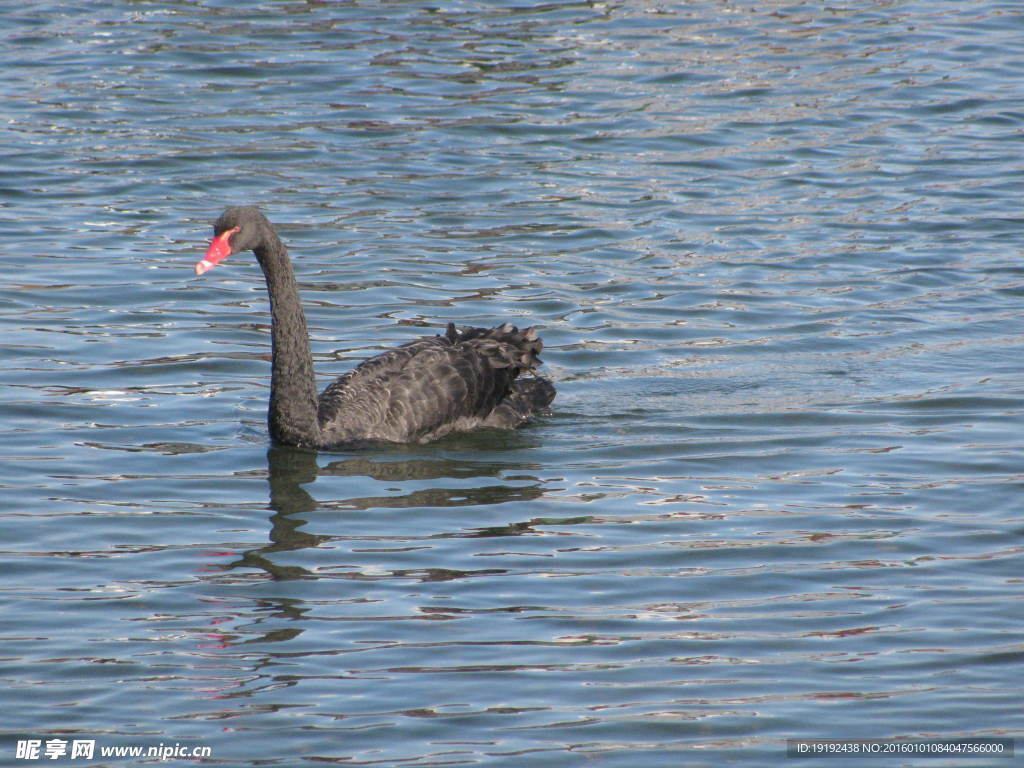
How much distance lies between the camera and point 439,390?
969 cm

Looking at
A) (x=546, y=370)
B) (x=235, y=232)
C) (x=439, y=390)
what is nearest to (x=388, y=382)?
(x=439, y=390)

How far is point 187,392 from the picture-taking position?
10.4 m

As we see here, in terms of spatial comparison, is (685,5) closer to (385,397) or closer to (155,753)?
(385,397)

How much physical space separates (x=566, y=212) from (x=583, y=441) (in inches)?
210

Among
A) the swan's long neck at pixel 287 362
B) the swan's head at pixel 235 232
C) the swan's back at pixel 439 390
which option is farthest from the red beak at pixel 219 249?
the swan's back at pixel 439 390

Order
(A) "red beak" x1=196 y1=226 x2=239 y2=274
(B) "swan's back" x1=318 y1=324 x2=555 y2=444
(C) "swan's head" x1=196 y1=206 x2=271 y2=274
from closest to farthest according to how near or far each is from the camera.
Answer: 1. (A) "red beak" x1=196 y1=226 x2=239 y2=274
2. (C) "swan's head" x1=196 y1=206 x2=271 y2=274
3. (B) "swan's back" x1=318 y1=324 x2=555 y2=444

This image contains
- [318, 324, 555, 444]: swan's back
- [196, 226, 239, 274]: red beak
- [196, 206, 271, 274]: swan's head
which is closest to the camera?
[196, 226, 239, 274]: red beak

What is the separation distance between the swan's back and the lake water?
194 mm

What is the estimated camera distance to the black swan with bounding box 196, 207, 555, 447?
9.34m

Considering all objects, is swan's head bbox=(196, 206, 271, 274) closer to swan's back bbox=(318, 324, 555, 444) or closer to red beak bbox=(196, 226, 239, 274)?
red beak bbox=(196, 226, 239, 274)

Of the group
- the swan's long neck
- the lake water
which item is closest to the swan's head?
the swan's long neck

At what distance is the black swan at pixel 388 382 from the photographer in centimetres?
934

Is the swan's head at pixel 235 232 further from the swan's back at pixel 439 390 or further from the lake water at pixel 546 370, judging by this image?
→ the lake water at pixel 546 370

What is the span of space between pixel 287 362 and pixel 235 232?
0.86m
